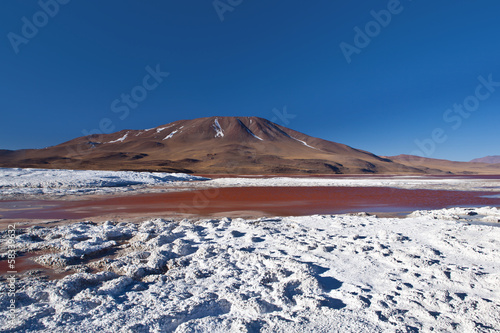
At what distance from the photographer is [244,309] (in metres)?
3.34

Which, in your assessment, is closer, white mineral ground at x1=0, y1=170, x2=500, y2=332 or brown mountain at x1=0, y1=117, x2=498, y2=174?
white mineral ground at x1=0, y1=170, x2=500, y2=332

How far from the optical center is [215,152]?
11312 cm

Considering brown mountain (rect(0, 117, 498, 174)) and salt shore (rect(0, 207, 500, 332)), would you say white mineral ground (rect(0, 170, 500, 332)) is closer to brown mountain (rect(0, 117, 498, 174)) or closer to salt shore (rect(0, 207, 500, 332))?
salt shore (rect(0, 207, 500, 332))

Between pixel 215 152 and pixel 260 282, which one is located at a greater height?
pixel 215 152

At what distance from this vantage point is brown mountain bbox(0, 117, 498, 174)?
82.7 metres

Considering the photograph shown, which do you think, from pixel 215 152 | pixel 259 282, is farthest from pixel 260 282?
pixel 215 152

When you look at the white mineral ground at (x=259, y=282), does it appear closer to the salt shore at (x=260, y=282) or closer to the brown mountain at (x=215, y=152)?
the salt shore at (x=260, y=282)

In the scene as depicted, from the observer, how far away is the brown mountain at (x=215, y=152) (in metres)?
82.7

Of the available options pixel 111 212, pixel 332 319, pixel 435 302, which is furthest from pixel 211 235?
pixel 111 212

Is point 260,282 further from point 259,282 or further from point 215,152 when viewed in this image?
point 215,152

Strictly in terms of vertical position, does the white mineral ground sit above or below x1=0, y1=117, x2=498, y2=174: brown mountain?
below

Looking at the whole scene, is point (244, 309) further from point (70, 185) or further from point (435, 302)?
point (70, 185)

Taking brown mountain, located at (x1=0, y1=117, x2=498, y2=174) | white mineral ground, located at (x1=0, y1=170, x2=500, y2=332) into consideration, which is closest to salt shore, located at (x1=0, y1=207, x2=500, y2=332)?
white mineral ground, located at (x1=0, y1=170, x2=500, y2=332)

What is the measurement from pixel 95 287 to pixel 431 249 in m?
6.38
